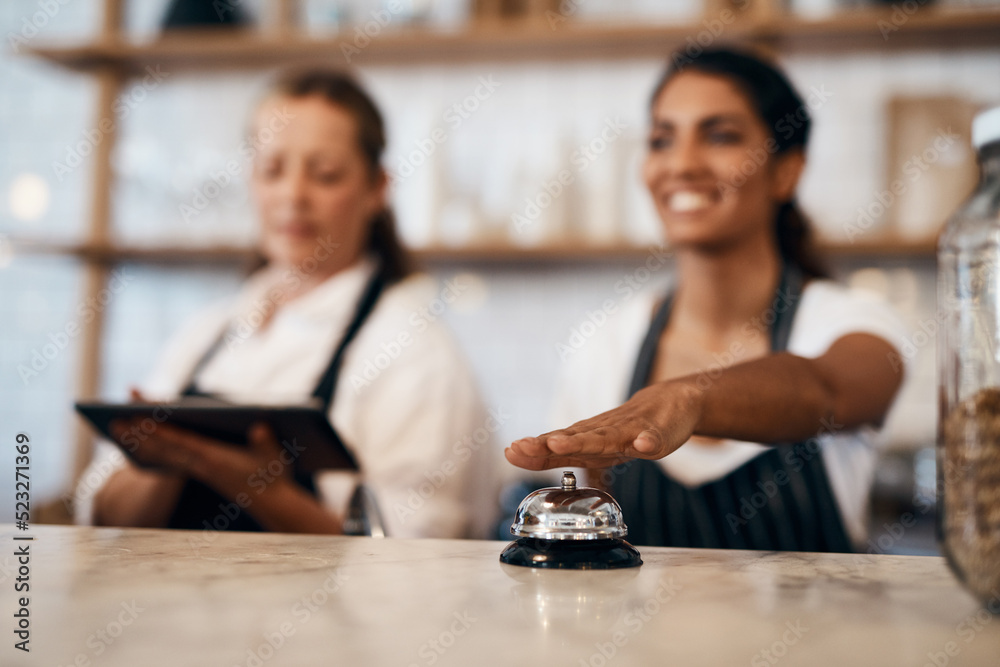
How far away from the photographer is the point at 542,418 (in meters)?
2.46

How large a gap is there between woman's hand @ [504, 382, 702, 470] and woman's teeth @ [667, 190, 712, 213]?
90 centimetres

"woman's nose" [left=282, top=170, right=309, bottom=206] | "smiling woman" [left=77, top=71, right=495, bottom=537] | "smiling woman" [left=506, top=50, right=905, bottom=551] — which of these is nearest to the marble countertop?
"smiling woman" [left=506, top=50, right=905, bottom=551]

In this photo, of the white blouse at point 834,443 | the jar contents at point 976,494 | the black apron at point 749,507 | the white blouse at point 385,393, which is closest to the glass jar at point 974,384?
the jar contents at point 976,494

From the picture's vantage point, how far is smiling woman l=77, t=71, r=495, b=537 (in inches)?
56.9

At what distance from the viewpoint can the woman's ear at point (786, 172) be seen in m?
1.61

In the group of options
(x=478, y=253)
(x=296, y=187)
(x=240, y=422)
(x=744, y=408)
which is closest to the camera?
(x=744, y=408)

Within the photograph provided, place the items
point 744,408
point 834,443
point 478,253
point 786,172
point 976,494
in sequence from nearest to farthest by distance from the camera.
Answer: point 976,494, point 744,408, point 834,443, point 786,172, point 478,253

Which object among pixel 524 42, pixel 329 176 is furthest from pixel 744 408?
pixel 524 42

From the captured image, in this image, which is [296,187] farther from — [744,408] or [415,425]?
[744,408]

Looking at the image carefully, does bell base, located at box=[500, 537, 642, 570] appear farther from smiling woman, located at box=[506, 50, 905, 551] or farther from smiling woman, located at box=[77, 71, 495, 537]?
smiling woman, located at box=[77, 71, 495, 537]

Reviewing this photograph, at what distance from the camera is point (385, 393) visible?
5.26 feet

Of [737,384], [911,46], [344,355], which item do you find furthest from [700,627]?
[911,46]

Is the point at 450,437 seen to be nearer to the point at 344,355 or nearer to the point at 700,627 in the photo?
the point at 344,355

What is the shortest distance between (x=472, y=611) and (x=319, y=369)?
4.14 ft
